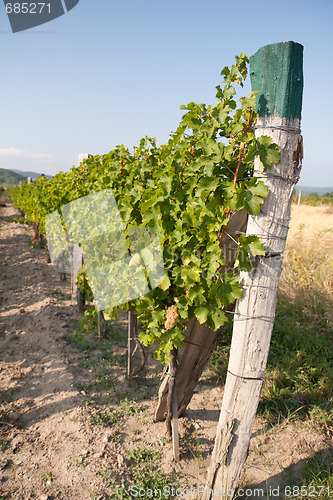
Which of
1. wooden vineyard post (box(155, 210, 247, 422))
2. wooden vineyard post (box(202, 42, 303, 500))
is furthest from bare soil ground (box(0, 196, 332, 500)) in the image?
wooden vineyard post (box(202, 42, 303, 500))

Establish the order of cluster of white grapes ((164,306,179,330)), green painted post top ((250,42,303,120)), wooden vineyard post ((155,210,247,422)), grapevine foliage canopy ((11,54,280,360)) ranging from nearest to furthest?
green painted post top ((250,42,303,120)) → grapevine foliage canopy ((11,54,280,360)) → cluster of white grapes ((164,306,179,330)) → wooden vineyard post ((155,210,247,422))

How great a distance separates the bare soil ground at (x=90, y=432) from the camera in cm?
231

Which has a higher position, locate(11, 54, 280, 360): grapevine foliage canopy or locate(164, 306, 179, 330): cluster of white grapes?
locate(11, 54, 280, 360): grapevine foliage canopy

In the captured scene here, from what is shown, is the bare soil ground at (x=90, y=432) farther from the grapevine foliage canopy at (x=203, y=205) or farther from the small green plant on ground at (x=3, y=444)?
the grapevine foliage canopy at (x=203, y=205)

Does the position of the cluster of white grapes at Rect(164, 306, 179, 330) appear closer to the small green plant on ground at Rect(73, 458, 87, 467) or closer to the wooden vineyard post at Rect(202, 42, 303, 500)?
the wooden vineyard post at Rect(202, 42, 303, 500)

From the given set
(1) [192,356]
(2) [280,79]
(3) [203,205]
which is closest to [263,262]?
(3) [203,205]

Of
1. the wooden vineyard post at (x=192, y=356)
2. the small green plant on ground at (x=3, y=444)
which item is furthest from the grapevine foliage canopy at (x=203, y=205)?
the small green plant on ground at (x=3, y=444)

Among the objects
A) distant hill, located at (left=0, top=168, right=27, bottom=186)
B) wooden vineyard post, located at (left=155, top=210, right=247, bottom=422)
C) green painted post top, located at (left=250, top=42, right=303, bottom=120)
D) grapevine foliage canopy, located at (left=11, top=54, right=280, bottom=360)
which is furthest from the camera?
distant hill, located at (left=0, top=168, right=27, bottom=186)

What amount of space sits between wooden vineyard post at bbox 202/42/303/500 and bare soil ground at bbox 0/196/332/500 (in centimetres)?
53

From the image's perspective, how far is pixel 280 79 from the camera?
1647 millimetres

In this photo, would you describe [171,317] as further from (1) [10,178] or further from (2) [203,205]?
(1) [10,178]

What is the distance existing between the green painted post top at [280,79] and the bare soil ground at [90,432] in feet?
7.72

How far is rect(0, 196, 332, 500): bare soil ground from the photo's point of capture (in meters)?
2.31

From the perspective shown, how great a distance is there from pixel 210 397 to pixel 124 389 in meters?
0.83
